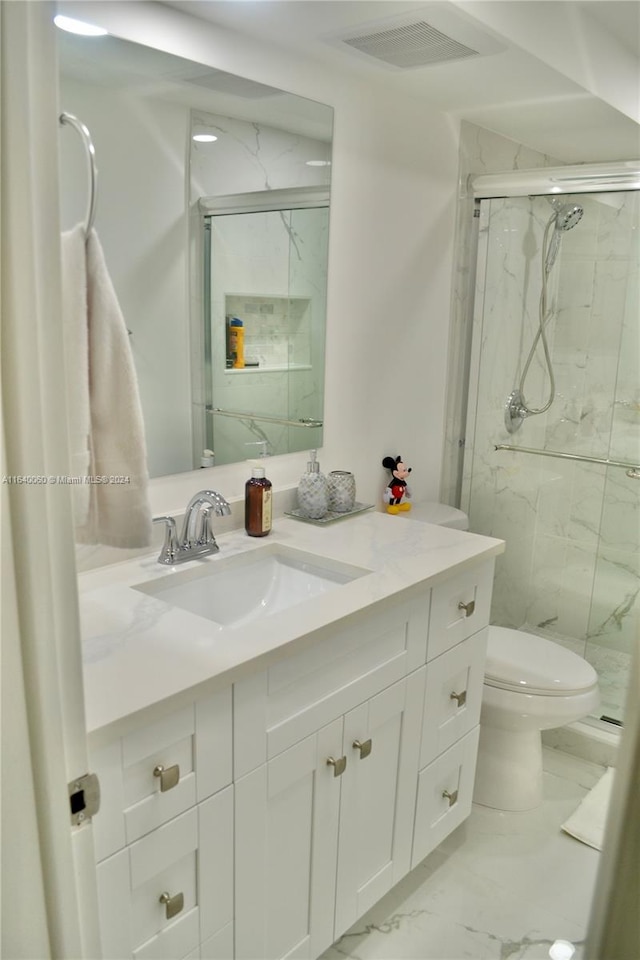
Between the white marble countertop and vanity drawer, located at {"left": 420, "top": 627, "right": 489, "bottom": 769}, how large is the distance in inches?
10.1

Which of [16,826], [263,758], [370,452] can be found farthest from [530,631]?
[16,826]

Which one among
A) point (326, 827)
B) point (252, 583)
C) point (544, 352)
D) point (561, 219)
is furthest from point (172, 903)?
point (561, 219)

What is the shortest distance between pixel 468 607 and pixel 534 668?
1.78ft

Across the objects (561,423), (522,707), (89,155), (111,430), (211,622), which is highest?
(89,155)

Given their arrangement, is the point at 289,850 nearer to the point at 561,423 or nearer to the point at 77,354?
the point at 77,354

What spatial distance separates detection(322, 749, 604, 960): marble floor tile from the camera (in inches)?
71.7

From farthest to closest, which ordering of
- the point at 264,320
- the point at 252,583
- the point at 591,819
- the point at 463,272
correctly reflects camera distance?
the point at 463,272 < the point at 591,819 < the point at 264,320 < the point at 252,583

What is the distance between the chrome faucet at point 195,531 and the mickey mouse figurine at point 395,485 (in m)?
0.78

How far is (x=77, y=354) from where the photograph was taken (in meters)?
0.91

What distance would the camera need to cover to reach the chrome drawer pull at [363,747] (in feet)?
5.20

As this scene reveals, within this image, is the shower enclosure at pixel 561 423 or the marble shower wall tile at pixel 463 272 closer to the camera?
the marble shower wall tile at pixel 463 272

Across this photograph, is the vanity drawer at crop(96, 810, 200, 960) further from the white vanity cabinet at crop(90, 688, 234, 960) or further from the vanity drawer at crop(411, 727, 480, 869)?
the vanity drawer at crop(411, 727, 480, 869)

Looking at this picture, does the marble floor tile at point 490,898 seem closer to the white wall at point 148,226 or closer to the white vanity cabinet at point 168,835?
the white vanity cabinet at point 168,835

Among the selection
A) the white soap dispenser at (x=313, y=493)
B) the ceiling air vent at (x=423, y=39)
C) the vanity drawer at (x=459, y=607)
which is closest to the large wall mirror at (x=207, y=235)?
the white soap dispenser at (x=313, y=493)
